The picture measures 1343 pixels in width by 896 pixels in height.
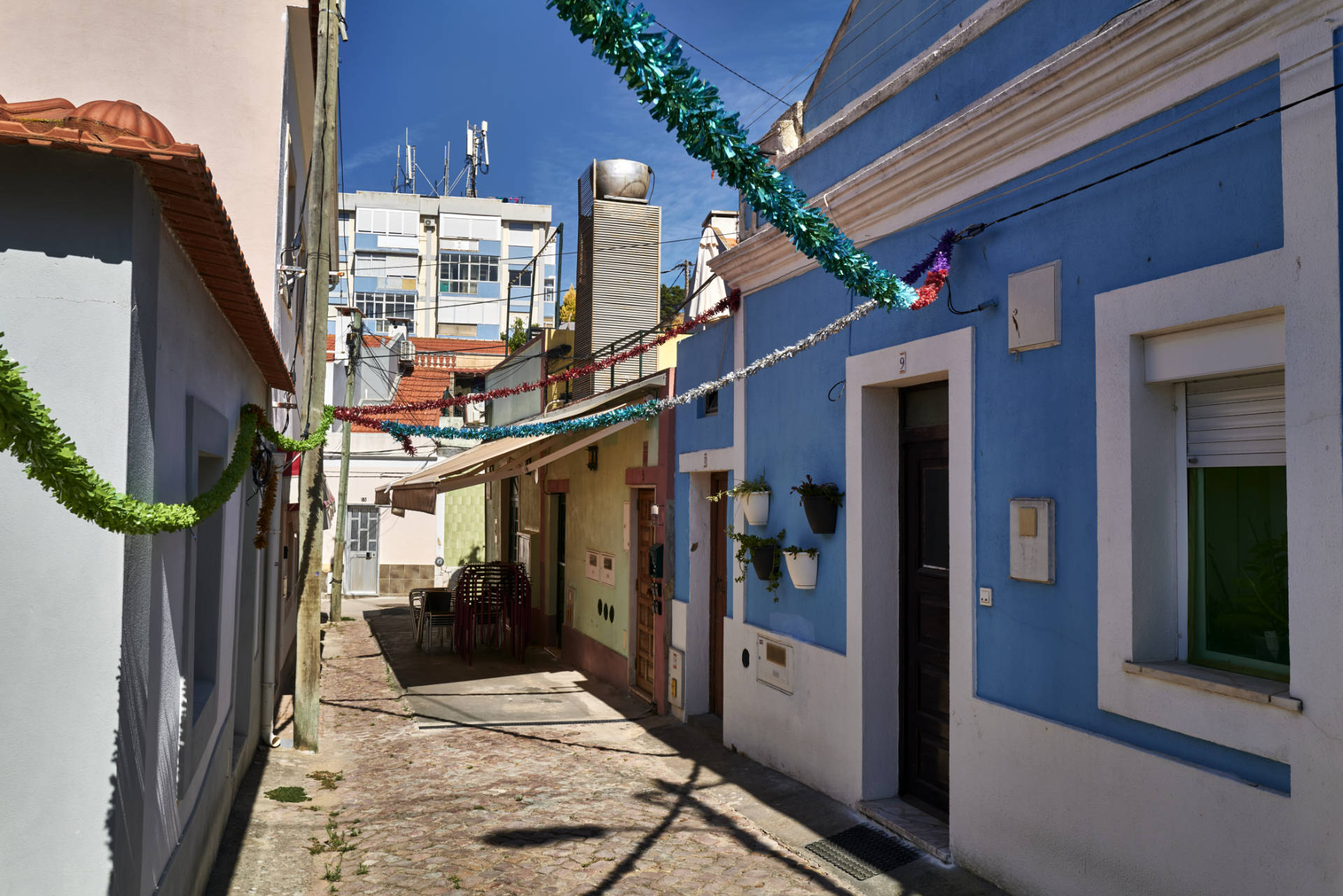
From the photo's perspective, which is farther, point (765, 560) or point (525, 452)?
point (525, 452)

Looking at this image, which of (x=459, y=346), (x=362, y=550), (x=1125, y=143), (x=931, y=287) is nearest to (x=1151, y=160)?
(x=1125, y=143)

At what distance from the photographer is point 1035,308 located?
514 centimetres

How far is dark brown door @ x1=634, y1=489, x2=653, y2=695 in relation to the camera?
10.7 meters

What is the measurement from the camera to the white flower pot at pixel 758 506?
26.1ft

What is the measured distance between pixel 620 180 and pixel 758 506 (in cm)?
721

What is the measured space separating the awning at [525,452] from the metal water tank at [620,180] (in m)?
3.34

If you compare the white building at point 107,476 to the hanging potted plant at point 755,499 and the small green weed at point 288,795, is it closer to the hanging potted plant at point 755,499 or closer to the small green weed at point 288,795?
the small green weed at point 288,795

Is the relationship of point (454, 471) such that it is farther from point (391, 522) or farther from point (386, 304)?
point (386, 304)

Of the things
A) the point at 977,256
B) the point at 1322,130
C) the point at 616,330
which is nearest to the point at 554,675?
the point at 616,330

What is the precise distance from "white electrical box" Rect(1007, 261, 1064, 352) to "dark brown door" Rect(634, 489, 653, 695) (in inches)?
231

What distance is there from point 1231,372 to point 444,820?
5.47 metres

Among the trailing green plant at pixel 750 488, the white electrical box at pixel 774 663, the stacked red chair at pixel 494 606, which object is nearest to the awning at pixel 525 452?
the stacked red chair at pixel 494 606

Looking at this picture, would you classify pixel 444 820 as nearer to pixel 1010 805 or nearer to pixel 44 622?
pixel 1010 805

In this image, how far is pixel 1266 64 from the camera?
3.97m
